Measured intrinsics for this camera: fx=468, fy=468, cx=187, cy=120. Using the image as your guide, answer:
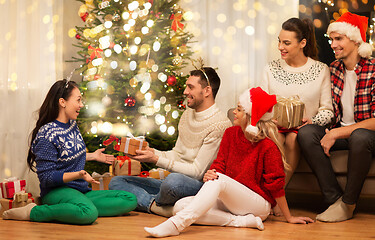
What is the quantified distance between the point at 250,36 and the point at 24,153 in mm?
2163

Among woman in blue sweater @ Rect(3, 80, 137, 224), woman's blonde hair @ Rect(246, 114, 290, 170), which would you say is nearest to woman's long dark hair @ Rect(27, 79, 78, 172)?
woman in blue sweater @ Rect(3, 80, 137, 224)

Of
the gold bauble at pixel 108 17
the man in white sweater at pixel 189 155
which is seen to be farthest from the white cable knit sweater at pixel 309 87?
the gold bauble at pixel 108 17

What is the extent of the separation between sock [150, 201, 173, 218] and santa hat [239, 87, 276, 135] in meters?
0.70

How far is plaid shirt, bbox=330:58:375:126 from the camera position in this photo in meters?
2.97

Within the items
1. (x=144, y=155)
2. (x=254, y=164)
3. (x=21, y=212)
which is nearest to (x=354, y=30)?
(x=254, y=164)

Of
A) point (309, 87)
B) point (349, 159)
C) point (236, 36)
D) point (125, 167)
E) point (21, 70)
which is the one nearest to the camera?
point (349, 159)

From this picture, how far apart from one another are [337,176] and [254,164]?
0.68m

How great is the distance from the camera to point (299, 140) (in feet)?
9.41

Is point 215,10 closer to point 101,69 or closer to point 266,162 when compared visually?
point 101,69

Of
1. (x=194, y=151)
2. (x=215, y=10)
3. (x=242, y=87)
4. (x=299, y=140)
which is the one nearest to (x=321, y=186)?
(x=299, y=140)

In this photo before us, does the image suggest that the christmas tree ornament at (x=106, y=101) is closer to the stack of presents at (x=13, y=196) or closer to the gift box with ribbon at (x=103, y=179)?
the gift box with ribbon at (x=103, y=179)

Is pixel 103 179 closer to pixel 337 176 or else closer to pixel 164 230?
pixel 164 230

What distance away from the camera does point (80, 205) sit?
2.59 m

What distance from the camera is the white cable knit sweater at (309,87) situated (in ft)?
10.1
